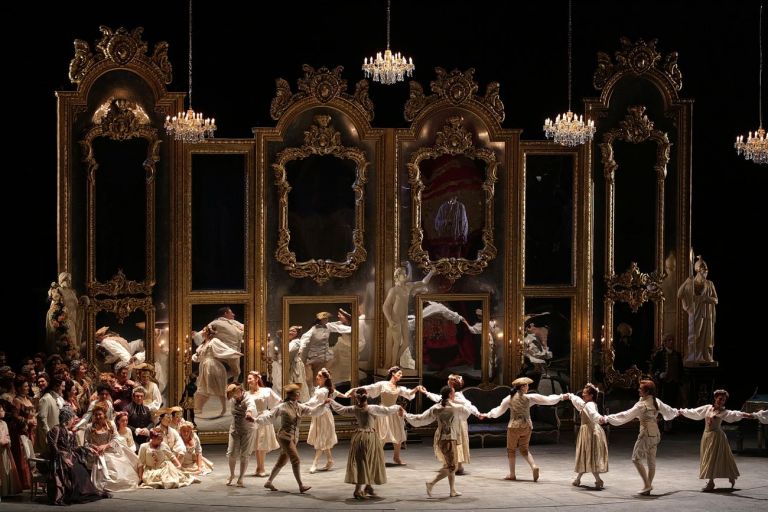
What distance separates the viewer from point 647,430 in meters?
14.9

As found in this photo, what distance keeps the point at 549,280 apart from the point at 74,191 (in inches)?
263

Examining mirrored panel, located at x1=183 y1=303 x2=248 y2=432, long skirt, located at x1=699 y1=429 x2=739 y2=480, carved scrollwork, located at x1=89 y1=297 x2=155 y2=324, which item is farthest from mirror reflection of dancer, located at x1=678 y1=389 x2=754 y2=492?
carved scrollwork, located at x1=89 y1=297 x2=155 y2=324

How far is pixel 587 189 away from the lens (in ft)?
62.0

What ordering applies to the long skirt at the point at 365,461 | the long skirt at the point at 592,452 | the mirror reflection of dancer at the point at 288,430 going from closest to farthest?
the long skirt at the point at 365,461 → the mirror reflection of dancer at the point at 288,430 → the long skirt at the point at 592,452

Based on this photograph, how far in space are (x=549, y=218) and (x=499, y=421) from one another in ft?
9.67

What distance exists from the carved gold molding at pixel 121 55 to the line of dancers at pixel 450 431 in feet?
15.2

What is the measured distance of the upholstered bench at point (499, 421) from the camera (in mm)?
17891

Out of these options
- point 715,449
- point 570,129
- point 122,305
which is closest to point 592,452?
point 715,449

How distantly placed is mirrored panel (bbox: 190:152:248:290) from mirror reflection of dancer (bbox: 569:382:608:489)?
544 cm

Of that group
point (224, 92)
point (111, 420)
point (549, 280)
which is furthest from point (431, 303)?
point (111, 420)

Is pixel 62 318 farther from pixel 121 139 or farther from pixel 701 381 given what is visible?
pixel 701 381

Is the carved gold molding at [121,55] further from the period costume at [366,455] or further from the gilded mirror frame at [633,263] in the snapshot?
the gilded mirror frame at [633,263]

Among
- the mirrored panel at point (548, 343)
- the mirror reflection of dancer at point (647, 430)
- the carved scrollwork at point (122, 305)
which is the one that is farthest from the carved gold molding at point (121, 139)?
the mirror reflection of dancer at point (647, 430)

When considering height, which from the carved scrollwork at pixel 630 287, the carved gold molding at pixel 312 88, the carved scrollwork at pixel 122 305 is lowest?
the carved scrollwork at pixel 122 305
